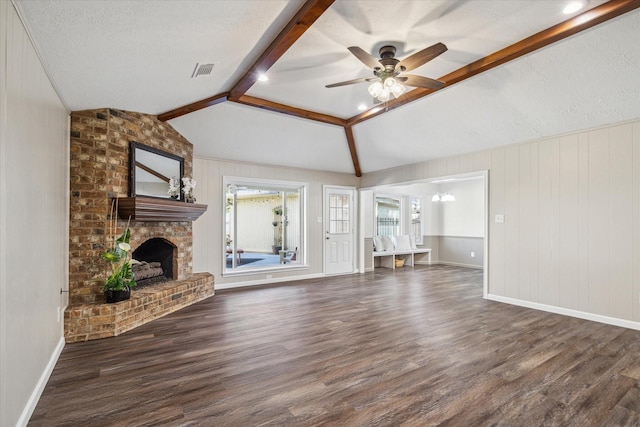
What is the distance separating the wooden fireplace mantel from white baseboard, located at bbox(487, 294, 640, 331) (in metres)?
4.99

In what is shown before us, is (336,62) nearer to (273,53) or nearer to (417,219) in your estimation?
(273,53)

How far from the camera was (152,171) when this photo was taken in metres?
4.63

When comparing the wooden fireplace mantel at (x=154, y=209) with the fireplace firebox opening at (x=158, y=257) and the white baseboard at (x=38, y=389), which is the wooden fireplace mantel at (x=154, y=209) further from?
the white baseboard at (x=38, y=389)

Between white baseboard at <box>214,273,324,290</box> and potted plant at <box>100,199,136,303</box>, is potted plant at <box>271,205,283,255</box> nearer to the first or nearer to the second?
white baseboard at <box>214,273,324,290</box>

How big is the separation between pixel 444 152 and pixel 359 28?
3.51m

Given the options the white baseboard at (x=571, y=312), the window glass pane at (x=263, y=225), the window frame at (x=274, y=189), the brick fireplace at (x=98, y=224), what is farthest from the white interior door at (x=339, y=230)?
the brick fireplace at (x=98, y=224)

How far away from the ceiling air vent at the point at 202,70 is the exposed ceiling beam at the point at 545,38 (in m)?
2.75

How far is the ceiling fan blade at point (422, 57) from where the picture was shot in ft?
9.08

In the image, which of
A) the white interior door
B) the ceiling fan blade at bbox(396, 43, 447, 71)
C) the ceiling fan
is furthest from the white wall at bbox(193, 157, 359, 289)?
the ceiling fan blade at bbox(396, 43, 447, 71)

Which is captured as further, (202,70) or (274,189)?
(274,189)

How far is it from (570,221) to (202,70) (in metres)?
5.04

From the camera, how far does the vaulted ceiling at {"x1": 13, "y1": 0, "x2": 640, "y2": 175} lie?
2.52 metres

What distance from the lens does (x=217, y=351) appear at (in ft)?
10.4

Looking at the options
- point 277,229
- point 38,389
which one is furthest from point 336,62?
point 277,229
